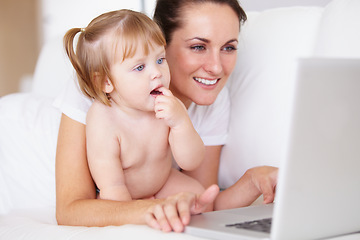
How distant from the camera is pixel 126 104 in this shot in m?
1.29

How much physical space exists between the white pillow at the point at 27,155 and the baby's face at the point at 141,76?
0.53m

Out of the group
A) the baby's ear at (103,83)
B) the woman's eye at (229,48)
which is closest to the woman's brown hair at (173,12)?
the woman's eye at (229,48)

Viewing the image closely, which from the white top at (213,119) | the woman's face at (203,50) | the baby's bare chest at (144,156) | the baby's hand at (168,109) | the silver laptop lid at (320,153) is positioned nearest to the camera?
the silver laptop lid at (320,153)

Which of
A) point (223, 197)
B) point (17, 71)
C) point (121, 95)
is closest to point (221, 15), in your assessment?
point (121, 95)

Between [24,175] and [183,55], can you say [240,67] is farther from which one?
[24,175]

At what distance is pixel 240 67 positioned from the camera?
1.74 metres

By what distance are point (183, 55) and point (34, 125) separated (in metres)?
0.63

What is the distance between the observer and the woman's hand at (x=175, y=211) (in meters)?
0.89

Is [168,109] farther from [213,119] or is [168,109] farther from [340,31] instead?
[340,31]

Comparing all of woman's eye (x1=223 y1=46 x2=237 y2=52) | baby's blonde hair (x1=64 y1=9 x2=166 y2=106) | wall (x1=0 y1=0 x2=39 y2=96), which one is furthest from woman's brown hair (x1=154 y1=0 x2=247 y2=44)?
wall (x1=0 y1=0 x2=39 y2=96)

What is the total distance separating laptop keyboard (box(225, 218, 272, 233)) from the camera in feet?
2.77

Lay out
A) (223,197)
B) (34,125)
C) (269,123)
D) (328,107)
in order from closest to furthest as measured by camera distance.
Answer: (328,107) → (223,197) → (269,123) → (34,125)

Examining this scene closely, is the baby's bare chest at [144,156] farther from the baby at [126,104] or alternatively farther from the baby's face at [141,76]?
the baby's face at [141,76]

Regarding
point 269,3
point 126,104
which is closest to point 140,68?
point 126,104
